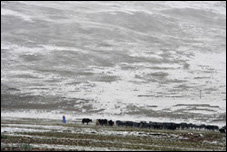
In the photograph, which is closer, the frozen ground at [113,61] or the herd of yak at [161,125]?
the herd of yak at [161,125]

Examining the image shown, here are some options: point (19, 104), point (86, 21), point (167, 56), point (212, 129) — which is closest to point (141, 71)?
point (167, 56)

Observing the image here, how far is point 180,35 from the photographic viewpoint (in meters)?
114

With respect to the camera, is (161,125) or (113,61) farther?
(113,61)

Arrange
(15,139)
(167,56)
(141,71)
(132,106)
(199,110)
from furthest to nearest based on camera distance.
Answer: (167,56) → (141,71) → (132,106) → (199,110) → (15,139)

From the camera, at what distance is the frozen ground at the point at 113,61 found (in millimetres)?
47469

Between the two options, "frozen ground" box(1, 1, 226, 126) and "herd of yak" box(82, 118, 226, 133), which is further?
"frozen ground" box(1, 1, 226, 126)

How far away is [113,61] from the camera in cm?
8069

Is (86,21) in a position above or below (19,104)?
above

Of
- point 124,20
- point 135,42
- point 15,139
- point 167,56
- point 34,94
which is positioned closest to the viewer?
point 15,139

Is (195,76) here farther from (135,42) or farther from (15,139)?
(15,139)

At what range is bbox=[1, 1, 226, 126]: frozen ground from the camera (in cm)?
4747

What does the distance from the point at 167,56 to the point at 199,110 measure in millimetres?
44257

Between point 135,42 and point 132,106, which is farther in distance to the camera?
point 135,42

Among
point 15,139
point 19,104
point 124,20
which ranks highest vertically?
point 124,20
